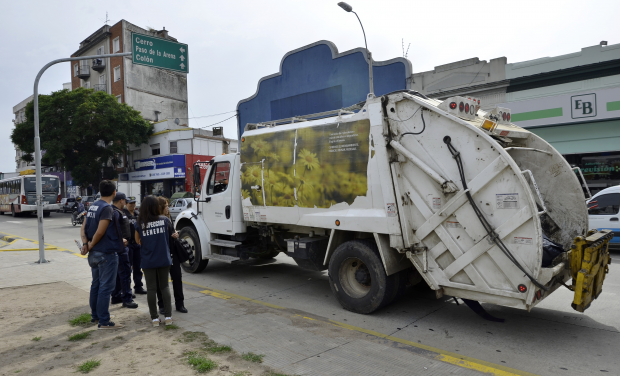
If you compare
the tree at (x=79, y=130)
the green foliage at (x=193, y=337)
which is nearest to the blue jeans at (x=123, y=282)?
the green foliage at (x=193, y=337)

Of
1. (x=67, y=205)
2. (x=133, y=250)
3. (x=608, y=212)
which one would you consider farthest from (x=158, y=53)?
(x=67, y=205)

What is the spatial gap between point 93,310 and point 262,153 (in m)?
3.47

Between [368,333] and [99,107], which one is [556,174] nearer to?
[368,333]

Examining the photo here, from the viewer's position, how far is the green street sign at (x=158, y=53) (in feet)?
40.3

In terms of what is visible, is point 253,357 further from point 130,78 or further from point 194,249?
point 130,78

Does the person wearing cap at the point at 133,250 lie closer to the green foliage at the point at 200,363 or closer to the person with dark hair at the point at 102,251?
the person with dark hair at the point at 102,251

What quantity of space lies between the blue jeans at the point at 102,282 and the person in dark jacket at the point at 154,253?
0.42 metres

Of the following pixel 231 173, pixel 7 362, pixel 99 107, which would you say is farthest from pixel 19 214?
pixel 7 362

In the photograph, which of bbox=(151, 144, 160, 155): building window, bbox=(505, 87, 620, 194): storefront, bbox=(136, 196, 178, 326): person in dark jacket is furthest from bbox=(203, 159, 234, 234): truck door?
bbox=(151, 144, 160, 155): building window

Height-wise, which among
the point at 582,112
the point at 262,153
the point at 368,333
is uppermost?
the point at 582,112

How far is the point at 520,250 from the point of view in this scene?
4.37 m

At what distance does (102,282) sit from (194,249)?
130 inches

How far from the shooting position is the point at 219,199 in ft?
26.4

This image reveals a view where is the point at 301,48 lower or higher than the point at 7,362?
higher
